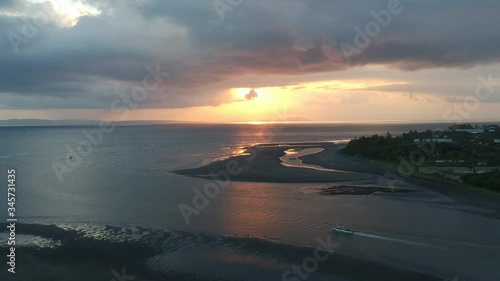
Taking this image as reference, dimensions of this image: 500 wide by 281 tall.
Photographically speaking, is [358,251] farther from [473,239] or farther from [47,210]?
[47,210]

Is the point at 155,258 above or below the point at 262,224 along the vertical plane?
below

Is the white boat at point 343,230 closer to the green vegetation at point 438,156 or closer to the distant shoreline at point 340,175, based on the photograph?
the distant shoreline at point 340,175

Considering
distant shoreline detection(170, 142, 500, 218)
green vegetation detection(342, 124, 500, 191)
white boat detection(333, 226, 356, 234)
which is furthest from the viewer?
green vegetation detection(342, 124, 500, 191)

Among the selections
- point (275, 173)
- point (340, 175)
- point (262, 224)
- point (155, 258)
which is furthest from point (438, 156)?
point (155, 258)

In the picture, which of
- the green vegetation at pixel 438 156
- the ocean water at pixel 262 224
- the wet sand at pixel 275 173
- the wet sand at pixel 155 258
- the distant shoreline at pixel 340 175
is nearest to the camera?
the wet sand at pixel 155 258

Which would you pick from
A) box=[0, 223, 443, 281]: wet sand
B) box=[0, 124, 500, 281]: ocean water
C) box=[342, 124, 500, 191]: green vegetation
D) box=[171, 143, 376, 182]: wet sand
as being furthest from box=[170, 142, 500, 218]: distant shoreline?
box=[0, 223, 443, 281]: wet sand

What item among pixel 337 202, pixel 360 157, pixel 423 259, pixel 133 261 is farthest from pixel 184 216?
pixel 360 157

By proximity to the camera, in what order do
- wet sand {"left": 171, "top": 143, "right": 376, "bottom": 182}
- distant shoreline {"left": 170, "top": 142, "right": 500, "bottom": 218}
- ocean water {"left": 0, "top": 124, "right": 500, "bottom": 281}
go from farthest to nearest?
wet sand {"left": 171, "top": 143, "right": 376, "bottom": 182} → distant shoreline {"left": 170, "top": 142, "right": 500, "bottom": 218} → ocean water {"left": 0, "top": 124, "right": 500, "bottom": 281}

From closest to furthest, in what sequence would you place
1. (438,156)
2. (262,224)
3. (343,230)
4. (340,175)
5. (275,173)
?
(343,230) < (262,224) < (340,175) < (275,173) < (438,156)

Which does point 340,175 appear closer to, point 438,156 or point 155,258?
Answer: point 438,156

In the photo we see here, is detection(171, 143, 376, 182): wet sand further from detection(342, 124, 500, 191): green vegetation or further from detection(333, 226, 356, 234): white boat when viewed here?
detection(333, 226, 356, 234): white boat

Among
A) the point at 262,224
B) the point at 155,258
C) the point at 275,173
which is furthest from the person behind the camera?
the point at 275,173

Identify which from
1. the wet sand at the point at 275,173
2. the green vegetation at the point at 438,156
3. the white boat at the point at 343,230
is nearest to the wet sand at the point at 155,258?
the white boat at the point at 343,230

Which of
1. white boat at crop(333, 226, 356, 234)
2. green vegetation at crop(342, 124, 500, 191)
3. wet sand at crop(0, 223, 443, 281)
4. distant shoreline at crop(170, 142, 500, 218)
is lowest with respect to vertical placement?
wet sand at crop(0, 223, 443, 281)
